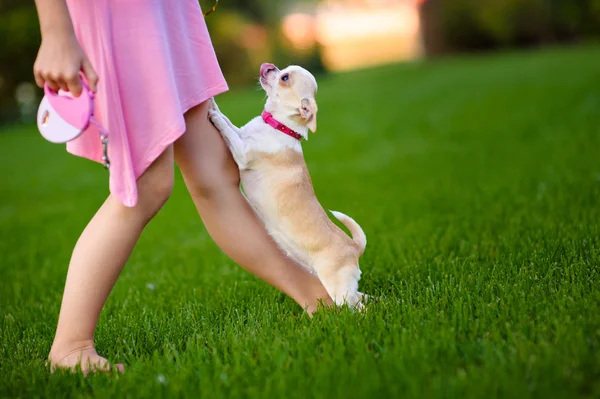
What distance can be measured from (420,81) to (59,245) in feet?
35.6

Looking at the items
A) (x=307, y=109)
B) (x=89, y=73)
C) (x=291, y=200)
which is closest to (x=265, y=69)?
(x=307, y=109)

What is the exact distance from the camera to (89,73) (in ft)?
6.98

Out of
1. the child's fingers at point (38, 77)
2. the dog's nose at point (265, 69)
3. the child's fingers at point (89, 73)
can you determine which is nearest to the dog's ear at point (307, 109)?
the dog's nose at point (265, 69)

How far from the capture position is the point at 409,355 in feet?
6.74

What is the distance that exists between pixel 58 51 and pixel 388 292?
162cm

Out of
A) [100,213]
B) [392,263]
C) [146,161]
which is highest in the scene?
[146,161]

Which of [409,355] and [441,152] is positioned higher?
[409,355]

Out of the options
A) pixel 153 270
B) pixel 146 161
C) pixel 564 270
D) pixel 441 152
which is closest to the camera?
pixel 146 161

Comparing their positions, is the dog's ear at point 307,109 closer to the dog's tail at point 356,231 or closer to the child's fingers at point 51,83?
the dog's tail at point 356,231

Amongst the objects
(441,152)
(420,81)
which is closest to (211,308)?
(441,152)

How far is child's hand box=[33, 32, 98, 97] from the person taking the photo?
2064mm

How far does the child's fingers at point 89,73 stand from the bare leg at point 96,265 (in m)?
0.32

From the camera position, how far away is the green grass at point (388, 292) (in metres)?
1.99

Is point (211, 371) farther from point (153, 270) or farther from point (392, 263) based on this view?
point (153, 270)
